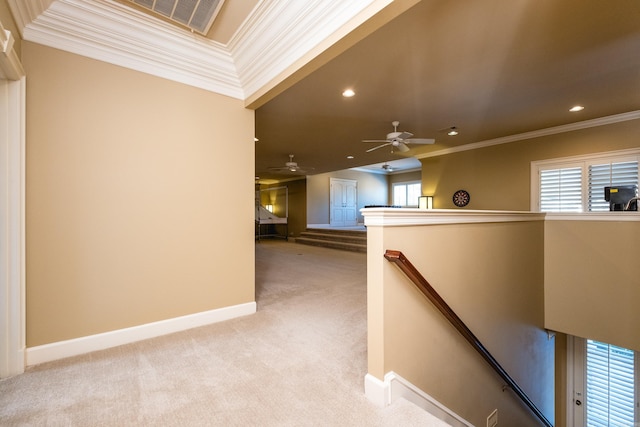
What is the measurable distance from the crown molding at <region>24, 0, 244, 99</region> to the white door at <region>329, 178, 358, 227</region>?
8.90 metres

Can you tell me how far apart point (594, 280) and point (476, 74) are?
307cm

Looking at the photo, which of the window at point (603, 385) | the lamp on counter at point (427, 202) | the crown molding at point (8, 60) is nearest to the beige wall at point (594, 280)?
the window at point (603, 385)

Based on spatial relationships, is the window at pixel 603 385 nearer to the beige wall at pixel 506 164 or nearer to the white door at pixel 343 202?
the beige wall at pixel 506 164

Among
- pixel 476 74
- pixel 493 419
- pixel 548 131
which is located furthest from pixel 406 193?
pixel 493 419

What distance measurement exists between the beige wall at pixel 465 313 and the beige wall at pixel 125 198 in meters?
1.74

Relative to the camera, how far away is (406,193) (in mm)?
12836

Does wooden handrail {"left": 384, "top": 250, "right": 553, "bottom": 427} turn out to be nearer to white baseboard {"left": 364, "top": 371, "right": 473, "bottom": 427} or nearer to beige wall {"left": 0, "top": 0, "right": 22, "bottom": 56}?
white baseboard {"left": 364, "top": 371, "right": 473, "bottom": 427}

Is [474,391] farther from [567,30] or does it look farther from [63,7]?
[63,7]

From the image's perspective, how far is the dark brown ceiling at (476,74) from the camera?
2137mm

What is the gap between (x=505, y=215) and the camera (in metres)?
2.94

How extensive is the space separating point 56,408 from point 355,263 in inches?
202

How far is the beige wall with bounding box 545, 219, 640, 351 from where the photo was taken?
10.7ft

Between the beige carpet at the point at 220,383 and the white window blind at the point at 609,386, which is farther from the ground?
the beige carpet at the point at 220,383

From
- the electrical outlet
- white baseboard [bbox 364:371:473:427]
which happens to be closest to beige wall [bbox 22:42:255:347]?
white baseboard [bbox 364:371:473:427]
